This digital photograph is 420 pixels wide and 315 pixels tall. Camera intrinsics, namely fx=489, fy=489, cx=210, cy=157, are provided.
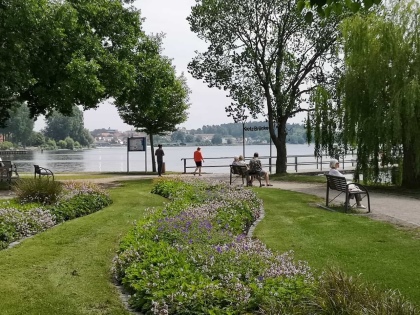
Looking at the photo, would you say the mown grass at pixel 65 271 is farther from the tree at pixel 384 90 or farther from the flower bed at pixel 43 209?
the tree at pixel 384 90

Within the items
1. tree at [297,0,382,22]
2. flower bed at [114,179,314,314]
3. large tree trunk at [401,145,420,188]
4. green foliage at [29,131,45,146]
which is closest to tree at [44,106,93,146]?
green foliage at [29,131,45,146]

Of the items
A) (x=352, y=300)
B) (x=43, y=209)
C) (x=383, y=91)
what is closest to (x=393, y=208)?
(x=383, y=91)

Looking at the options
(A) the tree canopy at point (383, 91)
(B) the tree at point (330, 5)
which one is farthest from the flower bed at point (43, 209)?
(A) the tree canopy at point (383, 91)

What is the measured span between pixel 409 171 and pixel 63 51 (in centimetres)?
1424

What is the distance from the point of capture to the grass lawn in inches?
256

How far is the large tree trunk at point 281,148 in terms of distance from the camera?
2908cm

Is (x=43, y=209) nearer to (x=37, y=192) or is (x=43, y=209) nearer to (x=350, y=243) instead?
(x=37, y=192)

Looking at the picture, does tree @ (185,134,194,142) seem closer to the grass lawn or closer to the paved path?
the paved path

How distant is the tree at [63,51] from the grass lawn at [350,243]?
9.90 m

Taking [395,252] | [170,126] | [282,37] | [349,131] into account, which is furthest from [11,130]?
[395,252]

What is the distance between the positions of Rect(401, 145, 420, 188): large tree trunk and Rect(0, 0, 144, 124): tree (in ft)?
37.7

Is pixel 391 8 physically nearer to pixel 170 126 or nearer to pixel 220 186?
pixel 220 186

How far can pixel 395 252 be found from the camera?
772 centimetres

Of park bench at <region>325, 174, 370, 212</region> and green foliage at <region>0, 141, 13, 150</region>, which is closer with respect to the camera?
park bench at <region>325, 174, 370, 212</region>
